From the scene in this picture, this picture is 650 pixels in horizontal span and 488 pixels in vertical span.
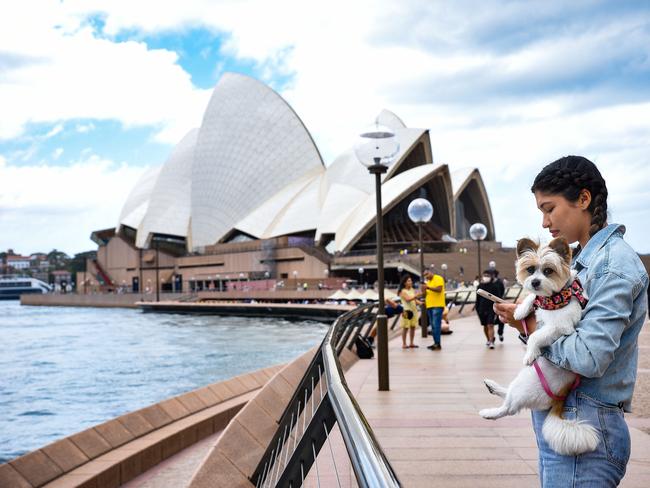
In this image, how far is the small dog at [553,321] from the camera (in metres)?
1.56

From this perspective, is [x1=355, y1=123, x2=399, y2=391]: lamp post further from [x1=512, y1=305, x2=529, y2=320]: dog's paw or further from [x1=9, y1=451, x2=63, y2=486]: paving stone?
[x1=512, y1=305, x2=529, y2=320]: dog's paw

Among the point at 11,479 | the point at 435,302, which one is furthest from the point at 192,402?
the point at 435,302

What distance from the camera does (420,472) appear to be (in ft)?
13.3

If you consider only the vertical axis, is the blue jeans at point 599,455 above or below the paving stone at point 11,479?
above

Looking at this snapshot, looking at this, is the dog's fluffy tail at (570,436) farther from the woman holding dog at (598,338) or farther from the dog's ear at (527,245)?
the dog's ear at (527,245)

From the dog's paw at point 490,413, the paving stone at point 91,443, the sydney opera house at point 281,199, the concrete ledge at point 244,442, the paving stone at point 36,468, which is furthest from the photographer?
the sydney opera house at point 281,199

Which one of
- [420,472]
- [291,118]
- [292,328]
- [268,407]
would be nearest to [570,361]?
[420,472]

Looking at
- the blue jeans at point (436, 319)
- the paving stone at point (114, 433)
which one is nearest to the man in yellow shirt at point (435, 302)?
the blue jeans at point (436, 319)

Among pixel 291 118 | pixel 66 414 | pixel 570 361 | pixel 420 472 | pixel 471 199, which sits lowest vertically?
pixel 66 414

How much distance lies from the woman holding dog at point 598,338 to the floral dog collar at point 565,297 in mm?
20

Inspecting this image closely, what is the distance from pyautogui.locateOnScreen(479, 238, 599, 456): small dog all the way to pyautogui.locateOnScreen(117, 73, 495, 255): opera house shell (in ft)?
156

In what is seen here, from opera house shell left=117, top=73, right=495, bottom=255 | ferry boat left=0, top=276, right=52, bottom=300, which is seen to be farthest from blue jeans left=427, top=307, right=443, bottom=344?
ferry boat left=0, top=276, right=52, bottom=300

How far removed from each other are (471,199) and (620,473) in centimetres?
6418

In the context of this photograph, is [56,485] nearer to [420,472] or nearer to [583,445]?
[420,472]
